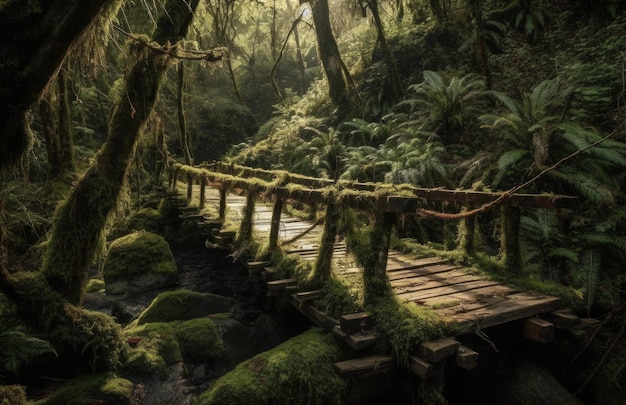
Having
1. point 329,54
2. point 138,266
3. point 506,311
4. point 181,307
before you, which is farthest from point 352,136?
point 506,311

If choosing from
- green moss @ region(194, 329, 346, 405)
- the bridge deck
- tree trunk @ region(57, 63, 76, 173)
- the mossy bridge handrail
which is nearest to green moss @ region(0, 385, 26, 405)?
green moss @ region(194, 329, 346, 405)

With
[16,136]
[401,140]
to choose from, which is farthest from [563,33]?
[16,136]

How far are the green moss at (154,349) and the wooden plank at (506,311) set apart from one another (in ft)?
12.1

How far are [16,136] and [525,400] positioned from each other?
6.13 meters

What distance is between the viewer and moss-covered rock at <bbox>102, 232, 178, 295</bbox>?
840 centimetres

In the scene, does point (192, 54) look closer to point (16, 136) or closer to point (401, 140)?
point (16, 136)

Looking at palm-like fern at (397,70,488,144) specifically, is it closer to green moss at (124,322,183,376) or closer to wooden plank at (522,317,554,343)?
wooden plank at (522,317,554,343)

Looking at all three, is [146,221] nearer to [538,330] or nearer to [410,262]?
[410,262]

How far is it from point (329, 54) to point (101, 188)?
12.8 m

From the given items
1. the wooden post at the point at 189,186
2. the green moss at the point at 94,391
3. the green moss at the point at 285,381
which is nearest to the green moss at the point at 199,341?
the green moss at the point at 94,391

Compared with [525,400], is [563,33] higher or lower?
higher

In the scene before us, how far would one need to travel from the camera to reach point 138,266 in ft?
28.4

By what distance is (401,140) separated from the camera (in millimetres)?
11539

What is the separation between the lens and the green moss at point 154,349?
4840 mm
